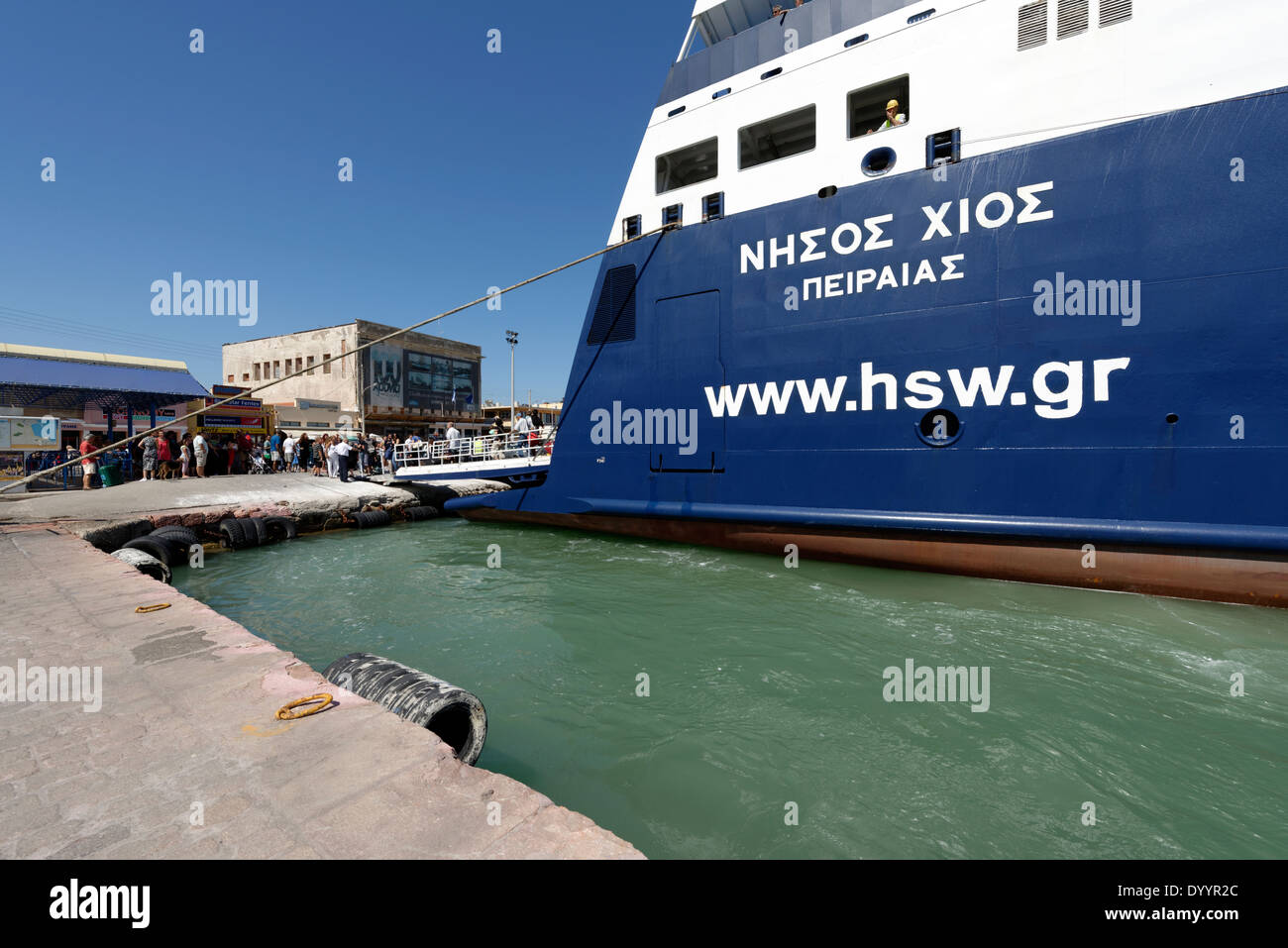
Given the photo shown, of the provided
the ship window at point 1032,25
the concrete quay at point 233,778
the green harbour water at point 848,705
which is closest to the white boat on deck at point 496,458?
the green harbour water at point 848,705

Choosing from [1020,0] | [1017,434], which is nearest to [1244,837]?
[1017,434]

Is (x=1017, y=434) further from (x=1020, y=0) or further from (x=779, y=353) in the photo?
(x=1020, y=0)

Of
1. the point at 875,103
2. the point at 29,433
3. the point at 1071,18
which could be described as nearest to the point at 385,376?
the point at 29,433

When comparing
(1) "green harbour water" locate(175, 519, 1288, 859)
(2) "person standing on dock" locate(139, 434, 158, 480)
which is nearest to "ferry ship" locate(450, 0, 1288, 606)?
(1) "green harbour water" locate(175, 519, 1288, 859)

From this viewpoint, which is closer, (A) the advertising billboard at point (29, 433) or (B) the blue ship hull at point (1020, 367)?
(B) the blue ship hull at point (1020, 367)

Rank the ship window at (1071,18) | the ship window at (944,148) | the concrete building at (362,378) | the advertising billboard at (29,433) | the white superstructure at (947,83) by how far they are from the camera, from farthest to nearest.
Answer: the concrete building at (362,378), the advertising billboard at (29,433), the ship window at (944,148), the ship window at (1071,18), the white superstructure at (947,83)

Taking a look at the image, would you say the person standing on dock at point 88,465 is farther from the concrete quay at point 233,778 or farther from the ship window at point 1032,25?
the ship window at point 1032,25

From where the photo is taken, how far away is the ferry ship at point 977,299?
514 centimetres

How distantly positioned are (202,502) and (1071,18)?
1539 cm

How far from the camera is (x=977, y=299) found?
6.11 metres

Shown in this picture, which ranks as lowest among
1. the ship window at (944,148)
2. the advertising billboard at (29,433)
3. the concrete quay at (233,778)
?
the concrete quay at (233,778)

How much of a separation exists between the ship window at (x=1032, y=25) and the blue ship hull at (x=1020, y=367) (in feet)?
4.05

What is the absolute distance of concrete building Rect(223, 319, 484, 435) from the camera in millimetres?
36969

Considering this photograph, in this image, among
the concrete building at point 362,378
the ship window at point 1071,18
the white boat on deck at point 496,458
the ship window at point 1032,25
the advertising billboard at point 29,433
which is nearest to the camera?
the ship window at point 1071,18
